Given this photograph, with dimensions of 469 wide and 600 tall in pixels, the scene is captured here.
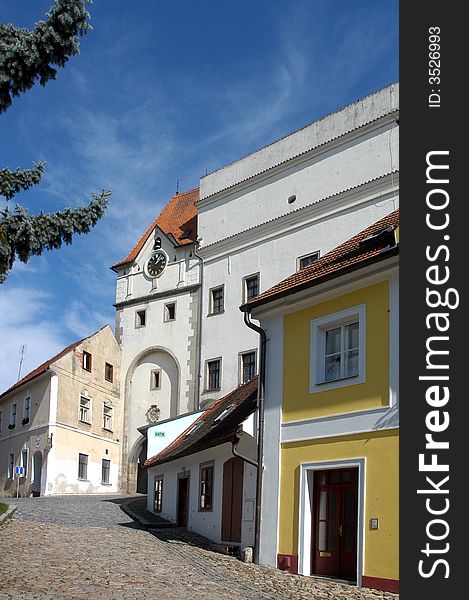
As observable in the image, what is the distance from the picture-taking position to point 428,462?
31.6 ft

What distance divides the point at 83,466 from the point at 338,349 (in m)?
27.4

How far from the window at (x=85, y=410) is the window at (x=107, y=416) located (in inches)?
53.4

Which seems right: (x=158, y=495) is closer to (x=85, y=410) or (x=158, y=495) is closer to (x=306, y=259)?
(x=306, y=259)

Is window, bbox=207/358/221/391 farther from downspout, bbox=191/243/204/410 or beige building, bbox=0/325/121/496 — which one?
beige building, bbox=0/325/121/496

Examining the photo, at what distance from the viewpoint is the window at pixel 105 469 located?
4228 cm

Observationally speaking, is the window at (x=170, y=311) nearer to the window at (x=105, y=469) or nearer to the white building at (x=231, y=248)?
the white building at (x=231, y=248)

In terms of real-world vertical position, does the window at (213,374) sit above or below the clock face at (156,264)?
below

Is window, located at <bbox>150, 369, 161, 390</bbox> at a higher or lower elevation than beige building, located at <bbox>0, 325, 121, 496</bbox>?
higher

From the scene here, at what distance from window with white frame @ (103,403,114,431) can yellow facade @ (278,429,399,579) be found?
27.9 metres

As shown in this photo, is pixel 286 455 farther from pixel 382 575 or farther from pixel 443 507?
pixel 443 507

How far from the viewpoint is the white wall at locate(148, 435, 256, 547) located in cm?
1834

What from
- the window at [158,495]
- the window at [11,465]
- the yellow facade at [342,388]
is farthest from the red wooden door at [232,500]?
the window at [11,465]

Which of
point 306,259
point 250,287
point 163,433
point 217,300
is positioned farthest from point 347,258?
point 217,300

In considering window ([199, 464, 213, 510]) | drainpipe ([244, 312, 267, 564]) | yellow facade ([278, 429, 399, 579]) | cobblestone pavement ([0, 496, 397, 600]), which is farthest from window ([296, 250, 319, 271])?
yellow facade ([278, 429, 399, 579])
